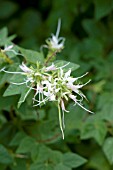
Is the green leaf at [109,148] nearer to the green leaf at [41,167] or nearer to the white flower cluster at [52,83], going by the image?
the green leaf at [41,167]

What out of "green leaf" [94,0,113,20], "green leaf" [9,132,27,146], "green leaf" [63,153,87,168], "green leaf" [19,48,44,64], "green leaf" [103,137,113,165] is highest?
"green leaf" [94,0,113,20]

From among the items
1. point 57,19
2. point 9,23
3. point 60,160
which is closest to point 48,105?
point 60,160

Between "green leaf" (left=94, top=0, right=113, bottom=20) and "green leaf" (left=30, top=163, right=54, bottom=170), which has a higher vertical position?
"green leaf" (left=94, top=0, right=113, bottom=20)

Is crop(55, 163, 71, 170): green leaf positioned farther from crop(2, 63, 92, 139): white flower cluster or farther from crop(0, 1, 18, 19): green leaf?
crop(0, 1, 18, 19): green leaf

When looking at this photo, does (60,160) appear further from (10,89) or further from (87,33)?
(87,33)

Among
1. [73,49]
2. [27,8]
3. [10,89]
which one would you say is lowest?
[10,89]

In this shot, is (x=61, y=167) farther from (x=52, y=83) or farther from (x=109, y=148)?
(x=52, y=83)

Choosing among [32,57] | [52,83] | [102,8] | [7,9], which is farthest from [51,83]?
[7,9]

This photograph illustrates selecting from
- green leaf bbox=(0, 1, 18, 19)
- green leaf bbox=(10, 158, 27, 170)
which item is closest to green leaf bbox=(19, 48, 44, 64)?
green leaf bbox=(10, 158, 27, 170)
